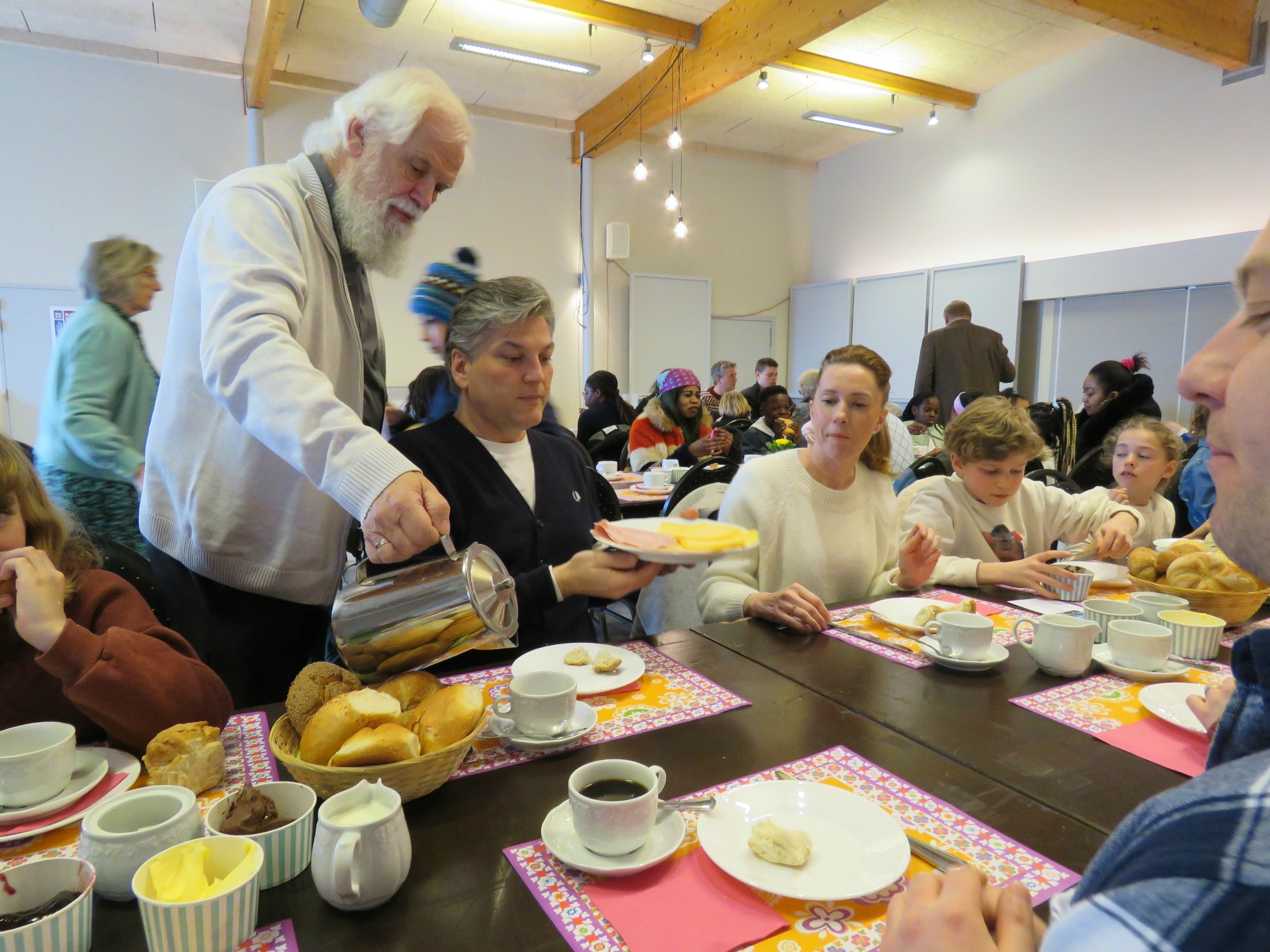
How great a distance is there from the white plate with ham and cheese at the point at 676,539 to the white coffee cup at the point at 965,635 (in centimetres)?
45

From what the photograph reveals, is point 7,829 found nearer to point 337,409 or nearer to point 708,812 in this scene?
point 337,409

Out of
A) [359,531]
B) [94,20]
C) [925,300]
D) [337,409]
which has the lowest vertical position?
[359,531]

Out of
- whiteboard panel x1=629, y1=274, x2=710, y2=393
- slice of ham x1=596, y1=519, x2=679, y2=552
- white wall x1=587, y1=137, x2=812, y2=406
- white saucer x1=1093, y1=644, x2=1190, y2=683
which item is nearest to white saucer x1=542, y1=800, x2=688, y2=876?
slice of ham x1=596, y1=519, x2=679, y2=552

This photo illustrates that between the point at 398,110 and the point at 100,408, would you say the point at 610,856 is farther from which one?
the point at 100,408

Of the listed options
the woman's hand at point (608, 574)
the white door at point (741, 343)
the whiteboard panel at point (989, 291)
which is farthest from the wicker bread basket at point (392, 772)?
the white door at point (741, 343)

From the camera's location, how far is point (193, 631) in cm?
141

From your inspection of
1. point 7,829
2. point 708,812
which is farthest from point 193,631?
point 708,812

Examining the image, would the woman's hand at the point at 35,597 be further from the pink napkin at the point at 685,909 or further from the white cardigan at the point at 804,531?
the white cardigan at the point at 804,531

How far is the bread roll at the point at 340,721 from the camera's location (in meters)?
→ 0.87

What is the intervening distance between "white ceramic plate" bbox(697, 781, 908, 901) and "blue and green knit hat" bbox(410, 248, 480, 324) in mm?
1743

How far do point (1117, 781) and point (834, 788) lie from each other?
1.31 feet

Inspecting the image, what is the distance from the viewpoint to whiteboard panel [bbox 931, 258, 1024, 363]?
7.30m

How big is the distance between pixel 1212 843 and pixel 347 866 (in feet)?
2.17

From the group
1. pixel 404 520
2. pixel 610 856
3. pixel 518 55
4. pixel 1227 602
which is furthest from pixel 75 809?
pixel 518 55
